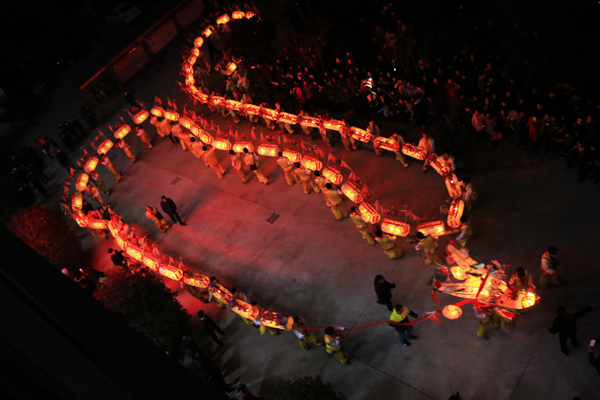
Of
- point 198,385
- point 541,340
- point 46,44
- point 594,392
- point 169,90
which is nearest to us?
point 198,385

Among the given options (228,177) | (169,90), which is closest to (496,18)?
(228,177)

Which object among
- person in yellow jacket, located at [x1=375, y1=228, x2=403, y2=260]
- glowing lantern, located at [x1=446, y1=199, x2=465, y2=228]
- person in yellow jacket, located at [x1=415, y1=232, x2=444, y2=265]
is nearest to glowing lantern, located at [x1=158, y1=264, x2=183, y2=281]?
person in yellow jacket, located at [x1=375, y1=228, x2=403, y2=260]

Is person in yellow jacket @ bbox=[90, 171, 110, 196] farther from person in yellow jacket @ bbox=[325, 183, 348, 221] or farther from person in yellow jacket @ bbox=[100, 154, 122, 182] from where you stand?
person in yellow jacket @ bbox=[325, 183, 348, 221]

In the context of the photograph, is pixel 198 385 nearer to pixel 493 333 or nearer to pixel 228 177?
pixel 493 333

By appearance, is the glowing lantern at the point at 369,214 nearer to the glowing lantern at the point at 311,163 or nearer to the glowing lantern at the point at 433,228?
the glowing lantern at the point at 433,228

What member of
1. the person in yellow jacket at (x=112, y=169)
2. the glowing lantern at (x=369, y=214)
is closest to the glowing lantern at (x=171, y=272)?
the glowing lantern at (x=369, y=214)

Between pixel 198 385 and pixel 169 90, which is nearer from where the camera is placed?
pixel 198 385
